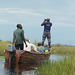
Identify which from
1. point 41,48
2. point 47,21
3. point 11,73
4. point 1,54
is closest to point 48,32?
point 47,21

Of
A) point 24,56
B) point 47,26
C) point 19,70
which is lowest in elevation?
point 19,70

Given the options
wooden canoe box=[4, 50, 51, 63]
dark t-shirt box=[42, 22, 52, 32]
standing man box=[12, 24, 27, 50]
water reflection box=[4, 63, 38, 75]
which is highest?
dark t-shirt box=[42, 22, 52, 32]

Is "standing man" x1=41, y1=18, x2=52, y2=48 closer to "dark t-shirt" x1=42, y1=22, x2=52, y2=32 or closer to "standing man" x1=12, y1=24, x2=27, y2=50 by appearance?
"dark t-shirt" x1=42, y1=22, x2=52, y2=32

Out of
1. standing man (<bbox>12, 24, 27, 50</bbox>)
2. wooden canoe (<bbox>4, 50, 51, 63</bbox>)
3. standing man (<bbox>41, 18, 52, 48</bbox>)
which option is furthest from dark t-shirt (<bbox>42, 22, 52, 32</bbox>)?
standing man (<bbox>12, 24, 27, 50</bbox>)

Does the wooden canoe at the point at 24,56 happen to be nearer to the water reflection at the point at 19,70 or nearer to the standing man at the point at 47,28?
the water reflection at the point at 19,70

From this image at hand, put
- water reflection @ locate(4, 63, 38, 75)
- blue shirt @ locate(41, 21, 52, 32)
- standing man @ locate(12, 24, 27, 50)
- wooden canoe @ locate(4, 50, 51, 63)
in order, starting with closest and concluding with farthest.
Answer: water reflection @ locate(4, 63, 38, 75), wooden canoe @ locate(4, 50, 51, 63), standing man @ locate(12, 24, 27, 50), blue shirt @ locate(41, 21, 52, 32)

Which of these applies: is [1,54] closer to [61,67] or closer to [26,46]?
[26,46]

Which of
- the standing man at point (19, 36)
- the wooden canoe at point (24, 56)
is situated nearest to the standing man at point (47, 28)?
the wooden canoe at point (24, 56)

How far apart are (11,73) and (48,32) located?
8.37 metres

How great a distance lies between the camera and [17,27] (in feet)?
42.4

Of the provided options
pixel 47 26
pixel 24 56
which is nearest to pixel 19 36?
pixel 24 56

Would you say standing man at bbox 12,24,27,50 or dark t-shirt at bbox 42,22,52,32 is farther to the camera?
dark t-shirt at bbox 42,22,52,32

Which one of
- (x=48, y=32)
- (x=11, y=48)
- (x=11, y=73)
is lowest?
(x=11, y=73)

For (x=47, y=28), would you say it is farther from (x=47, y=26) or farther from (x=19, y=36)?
(x=19, y=36)
